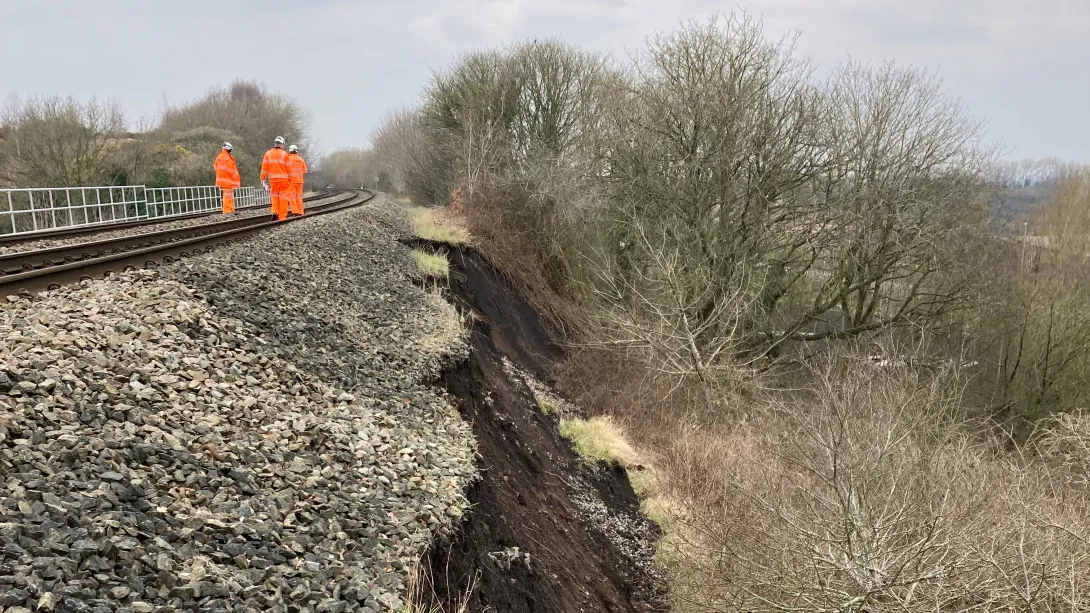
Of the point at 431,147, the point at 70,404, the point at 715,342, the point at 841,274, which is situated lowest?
the point at 715,342

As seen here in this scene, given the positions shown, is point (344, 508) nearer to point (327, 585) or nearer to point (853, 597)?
point (327, 585)

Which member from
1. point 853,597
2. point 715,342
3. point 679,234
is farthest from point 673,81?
point 853,597

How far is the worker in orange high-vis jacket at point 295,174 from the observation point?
53.6 feet

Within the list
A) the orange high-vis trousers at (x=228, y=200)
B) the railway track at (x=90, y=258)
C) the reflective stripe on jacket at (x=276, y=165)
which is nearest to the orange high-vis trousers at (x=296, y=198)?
the reflective stripe on jacket at (x=276, y=165)

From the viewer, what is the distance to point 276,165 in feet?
51.5

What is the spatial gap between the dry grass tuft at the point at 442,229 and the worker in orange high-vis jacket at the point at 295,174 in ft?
13.4

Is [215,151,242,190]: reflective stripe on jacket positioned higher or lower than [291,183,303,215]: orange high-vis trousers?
higher

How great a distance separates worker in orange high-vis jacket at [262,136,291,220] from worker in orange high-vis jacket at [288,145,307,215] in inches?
5.6

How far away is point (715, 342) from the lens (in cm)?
1817

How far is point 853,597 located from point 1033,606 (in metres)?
1.50

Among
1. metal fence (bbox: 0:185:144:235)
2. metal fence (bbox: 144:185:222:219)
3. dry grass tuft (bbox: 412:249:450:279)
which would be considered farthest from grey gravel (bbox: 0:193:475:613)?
metal fence (bbox: 144:185:222:219)

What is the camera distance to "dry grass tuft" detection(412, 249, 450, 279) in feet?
52.7

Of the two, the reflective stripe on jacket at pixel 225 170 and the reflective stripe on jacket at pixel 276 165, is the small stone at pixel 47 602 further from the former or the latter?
the reflective stripe on jacket at pixel 225 170

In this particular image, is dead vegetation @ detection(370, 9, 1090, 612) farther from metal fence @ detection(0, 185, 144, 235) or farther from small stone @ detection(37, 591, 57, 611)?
metal fence @ detection(0, 185, 144, 235)
